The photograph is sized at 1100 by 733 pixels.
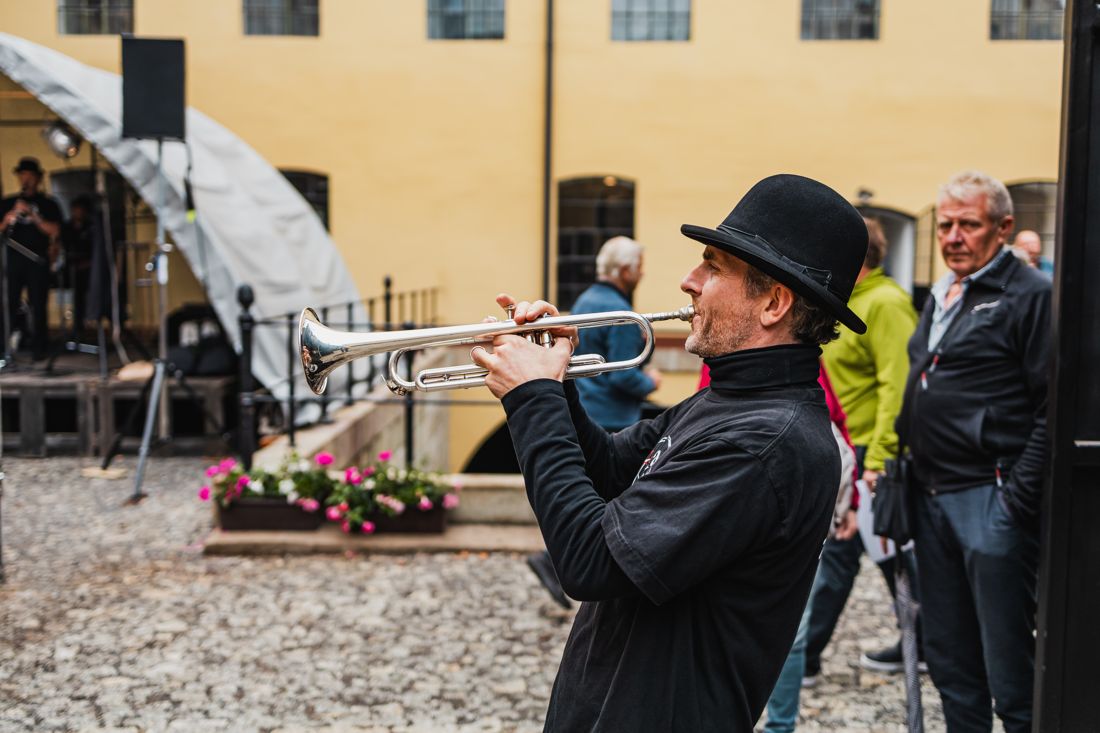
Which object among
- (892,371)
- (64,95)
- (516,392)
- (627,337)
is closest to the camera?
(516,392)

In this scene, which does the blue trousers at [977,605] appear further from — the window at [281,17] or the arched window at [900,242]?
the window at [281,17]

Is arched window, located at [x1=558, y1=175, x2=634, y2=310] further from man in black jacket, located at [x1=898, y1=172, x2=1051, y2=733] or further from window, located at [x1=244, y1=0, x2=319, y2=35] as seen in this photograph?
man in black jacket, located at [x1=898, y1=172, x2=1051, y2=733]

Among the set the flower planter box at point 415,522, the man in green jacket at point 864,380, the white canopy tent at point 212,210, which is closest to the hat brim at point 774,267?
the man in green jacket at point 864,380

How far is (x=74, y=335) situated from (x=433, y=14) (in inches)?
226

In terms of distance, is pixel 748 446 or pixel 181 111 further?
pixel 181 111

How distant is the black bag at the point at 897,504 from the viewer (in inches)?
139

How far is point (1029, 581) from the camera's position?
331 cm

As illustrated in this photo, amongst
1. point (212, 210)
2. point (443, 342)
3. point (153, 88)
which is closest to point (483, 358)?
point (443, 342)

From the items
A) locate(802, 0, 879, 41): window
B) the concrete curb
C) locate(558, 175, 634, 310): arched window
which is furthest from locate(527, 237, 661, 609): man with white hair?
locate(802, 0, 879, 41): window

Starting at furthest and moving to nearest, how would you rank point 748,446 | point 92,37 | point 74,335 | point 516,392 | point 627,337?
point 92,37 → point 74,335 → point 627,337 → point 516,392 → point 748,446

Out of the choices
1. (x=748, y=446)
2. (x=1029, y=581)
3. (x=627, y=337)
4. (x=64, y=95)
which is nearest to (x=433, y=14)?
(x=64, y=95)

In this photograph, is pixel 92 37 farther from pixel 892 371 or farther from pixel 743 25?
pixel 892 371

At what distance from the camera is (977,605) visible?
10.8ft

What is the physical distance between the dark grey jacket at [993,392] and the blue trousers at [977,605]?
79 millimetres
